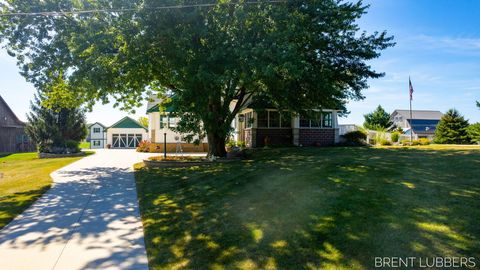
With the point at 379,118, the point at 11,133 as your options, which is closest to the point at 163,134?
the point at 11,133

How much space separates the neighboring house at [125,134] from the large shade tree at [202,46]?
28320mm

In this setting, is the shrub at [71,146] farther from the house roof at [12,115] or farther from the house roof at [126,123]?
the house roof at [12,115]

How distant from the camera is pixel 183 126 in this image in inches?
530

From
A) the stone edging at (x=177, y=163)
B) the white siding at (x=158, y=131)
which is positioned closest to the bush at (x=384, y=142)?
the stone edging at (x=177, y=163)

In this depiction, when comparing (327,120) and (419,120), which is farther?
(419,120)

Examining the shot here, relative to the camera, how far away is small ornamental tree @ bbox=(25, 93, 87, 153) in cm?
2570

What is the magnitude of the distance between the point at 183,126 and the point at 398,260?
34.6 feet

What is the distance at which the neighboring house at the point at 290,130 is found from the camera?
22.5m

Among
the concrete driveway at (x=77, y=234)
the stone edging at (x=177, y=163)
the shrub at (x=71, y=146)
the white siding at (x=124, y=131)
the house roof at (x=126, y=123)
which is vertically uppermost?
the house roof at (x=126, y=123)

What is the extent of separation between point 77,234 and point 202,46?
26.4 feet

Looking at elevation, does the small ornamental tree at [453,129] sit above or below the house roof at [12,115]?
below

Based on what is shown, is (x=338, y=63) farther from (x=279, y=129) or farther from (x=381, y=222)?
(x=381, y=222)

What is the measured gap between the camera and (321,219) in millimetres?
5398

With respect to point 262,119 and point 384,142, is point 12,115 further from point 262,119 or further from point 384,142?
point 384,142
